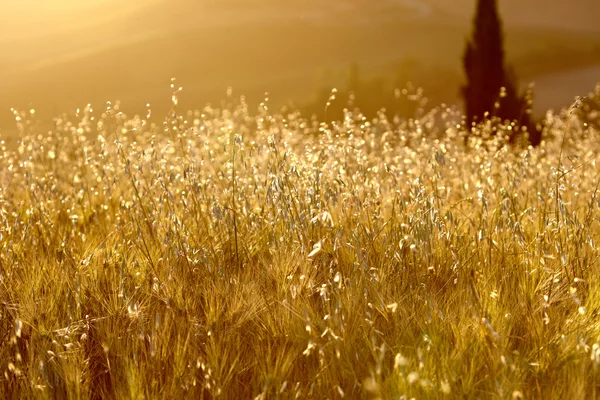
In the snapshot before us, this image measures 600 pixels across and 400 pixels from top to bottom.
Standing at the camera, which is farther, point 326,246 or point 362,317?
point 326,246

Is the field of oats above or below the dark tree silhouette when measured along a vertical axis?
above

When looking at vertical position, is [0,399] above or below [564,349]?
above

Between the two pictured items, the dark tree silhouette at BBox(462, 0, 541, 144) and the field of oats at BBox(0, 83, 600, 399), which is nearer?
the field of oats at BBox(0, 83, 600, 399)

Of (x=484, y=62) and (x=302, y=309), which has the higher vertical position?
(x=302, y=309)

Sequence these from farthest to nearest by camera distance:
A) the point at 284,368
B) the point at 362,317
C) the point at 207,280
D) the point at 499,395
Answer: the point at 207,280 → the point at 362,317 → the point at 284,368 → the point at 499,395

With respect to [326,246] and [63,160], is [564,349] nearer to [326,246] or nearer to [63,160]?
[326,246]

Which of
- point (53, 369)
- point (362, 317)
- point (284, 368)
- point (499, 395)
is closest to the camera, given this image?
point (499, 395)

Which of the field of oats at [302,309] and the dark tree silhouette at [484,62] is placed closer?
the field of oats at [302,309]

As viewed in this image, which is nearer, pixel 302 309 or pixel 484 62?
pixel 302 309

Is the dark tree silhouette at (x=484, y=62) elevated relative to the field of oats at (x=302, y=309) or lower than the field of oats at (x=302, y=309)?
lower

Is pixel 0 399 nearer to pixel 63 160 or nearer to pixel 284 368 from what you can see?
pixel 284 368

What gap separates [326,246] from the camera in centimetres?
300

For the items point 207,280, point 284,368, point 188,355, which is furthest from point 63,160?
point 284,368

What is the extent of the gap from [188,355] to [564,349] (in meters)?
1.33
